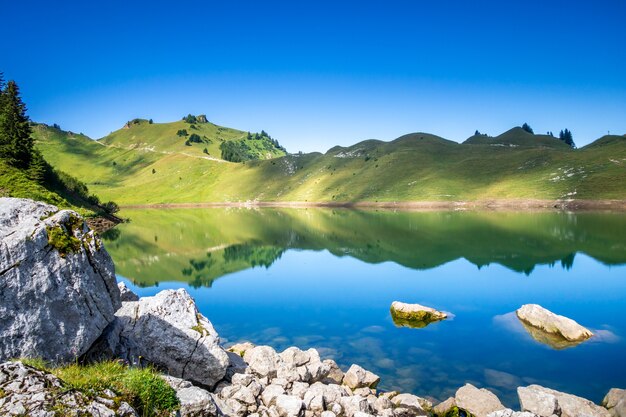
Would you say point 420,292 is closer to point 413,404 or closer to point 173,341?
point 413,404

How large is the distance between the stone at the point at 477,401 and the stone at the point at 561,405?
1.21 meters

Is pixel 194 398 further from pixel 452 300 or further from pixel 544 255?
pixel 544 255

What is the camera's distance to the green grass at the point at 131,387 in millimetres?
8906

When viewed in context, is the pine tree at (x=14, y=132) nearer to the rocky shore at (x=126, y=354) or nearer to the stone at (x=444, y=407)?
the rocky shore at (x=126, y=354)

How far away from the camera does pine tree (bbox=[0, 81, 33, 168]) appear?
7294 centimetres

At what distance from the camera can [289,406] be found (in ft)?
51.1

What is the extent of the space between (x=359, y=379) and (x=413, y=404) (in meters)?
3.65

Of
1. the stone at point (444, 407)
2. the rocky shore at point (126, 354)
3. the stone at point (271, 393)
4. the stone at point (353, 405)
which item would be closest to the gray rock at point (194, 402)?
the rocky shore at point (126, 354)

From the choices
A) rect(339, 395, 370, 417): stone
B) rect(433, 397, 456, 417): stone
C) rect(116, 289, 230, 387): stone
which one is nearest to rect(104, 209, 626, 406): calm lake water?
rect(433, 397, 456, 417): stone

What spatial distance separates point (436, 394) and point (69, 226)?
19700 millimetres

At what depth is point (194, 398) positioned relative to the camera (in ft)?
39.8

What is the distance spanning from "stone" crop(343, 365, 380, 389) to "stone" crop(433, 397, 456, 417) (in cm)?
354

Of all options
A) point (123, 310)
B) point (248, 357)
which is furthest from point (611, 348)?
point (123, 310)

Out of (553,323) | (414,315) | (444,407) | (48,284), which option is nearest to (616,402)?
(444,407)
